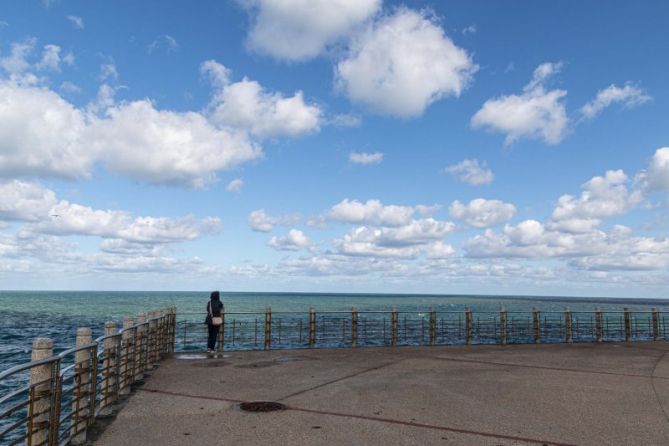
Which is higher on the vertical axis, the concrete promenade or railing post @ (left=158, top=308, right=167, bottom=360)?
railing post @ (left=158, top=308, right=167, bottom=360)

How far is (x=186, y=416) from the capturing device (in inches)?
312

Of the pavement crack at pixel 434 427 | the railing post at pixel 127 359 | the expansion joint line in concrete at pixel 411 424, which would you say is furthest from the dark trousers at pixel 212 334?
the pavement crack at pixel 434 427

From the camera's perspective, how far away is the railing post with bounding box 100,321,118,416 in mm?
8203

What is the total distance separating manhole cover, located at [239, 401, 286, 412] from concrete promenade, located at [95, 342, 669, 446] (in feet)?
0.67

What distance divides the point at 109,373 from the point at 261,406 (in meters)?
2.52

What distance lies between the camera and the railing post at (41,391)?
5.55m

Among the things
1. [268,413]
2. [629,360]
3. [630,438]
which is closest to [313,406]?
[268,413]

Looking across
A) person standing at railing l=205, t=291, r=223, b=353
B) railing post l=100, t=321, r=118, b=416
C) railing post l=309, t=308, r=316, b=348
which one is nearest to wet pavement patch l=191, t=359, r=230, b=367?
person standing at railing l=205, t=291, r=223, b=353

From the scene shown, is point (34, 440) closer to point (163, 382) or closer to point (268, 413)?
point (268, 413)

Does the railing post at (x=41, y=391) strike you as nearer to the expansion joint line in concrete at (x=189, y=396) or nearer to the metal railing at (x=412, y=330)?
the expansion joint line in concrete at (x=189, y=396)

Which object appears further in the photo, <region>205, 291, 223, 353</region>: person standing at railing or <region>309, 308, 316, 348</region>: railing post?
<region>309, 308, 316, 348</region>: railing post

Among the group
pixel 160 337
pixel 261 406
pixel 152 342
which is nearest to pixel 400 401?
pixel 261 406

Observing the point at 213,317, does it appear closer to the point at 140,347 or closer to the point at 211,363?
the point at 211,363

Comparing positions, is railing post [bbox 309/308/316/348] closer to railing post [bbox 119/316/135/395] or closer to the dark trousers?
the dark trousers
